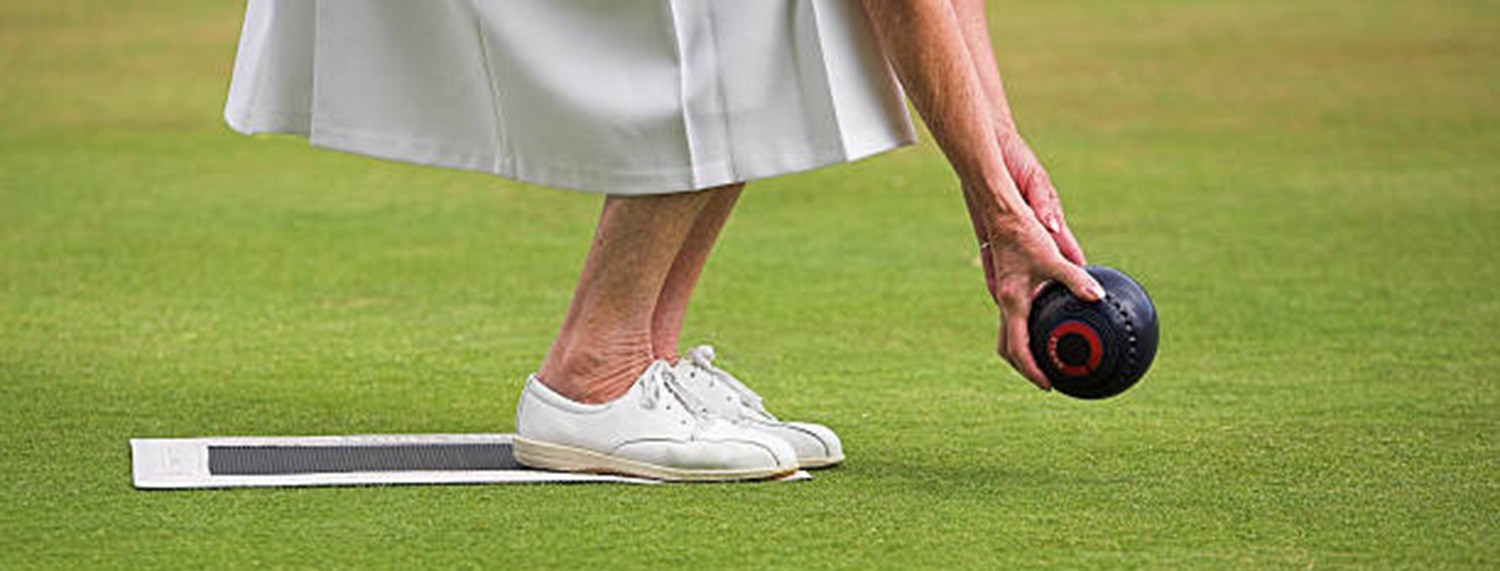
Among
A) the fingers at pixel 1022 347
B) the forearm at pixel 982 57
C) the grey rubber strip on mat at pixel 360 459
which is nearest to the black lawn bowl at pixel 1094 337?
the fingers at pixel 1022 347

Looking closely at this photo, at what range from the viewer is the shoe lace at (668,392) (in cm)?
292

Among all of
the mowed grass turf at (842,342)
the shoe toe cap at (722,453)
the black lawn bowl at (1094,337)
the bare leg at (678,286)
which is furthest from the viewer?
the bare leg at (678,286)

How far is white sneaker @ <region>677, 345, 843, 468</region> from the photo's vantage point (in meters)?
2.92

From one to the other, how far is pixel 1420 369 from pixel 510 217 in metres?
2.35

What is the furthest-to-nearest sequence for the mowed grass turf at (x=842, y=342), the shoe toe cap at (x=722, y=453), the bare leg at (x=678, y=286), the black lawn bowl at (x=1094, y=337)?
the bare leg at (x=678, y=286)
the shoe toe cap at (x=722, y=453)
the black lawn bowl at (x=1094, y=337)
the mowed grass turf at (x=842, y=342)

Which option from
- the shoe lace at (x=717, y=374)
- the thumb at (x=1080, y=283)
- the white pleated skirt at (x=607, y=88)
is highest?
the white pleated skirt at (x=607, y=88)

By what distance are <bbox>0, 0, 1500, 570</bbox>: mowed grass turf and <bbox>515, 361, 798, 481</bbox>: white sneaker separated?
6 cm

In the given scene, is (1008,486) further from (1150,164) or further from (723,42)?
(1150,164)

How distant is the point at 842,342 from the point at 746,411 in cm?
93

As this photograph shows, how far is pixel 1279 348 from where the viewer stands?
3881 millimetres

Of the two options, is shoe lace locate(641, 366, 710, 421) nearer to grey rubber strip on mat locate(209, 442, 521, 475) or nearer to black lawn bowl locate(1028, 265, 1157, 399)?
grey rubber strip on mat locate(209, 442, 521, 475)

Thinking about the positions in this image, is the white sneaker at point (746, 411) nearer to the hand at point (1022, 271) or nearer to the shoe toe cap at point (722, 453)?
the shoe toe cap at point (722, 453)

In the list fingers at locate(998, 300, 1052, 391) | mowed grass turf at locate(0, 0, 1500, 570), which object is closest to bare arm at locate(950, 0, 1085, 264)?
fingers at locate(998, 300, 1052, 391)

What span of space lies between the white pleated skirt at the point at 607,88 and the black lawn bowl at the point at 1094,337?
27 cm
